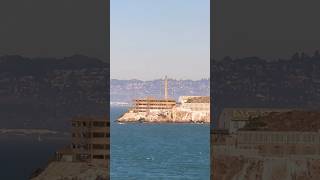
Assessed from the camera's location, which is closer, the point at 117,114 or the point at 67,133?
the point at 67,133

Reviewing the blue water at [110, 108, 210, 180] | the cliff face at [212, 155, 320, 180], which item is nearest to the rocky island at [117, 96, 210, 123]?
the blue water at [110, 108, 210, 180]

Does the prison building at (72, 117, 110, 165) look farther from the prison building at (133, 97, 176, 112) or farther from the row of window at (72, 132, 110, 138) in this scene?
the prison building at (133, 97, 176, 112)

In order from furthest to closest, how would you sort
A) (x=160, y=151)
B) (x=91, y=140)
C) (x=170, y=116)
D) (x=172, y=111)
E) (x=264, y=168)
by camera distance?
(x=170, y=116)
(x=172, y=111)
(x=160, y=151)
(x=264, y=168)
(x=91, y=140)

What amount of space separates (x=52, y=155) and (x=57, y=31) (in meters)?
2.55

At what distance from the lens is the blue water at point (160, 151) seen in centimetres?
5916

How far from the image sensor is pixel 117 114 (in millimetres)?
94625

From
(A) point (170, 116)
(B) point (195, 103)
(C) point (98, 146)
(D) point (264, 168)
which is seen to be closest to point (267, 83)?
(D) point (264, 168)

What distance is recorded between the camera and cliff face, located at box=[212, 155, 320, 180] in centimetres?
1609

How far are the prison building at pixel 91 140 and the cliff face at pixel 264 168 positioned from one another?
250 cm

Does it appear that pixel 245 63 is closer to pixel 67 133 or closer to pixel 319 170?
pixel 319 170

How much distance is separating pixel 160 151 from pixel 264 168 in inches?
2250

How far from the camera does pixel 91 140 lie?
51.7ft

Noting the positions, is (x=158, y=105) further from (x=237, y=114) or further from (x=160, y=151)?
(x=237, y=114)

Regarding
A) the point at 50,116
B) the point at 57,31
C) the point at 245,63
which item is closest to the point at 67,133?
the point at 50,116
